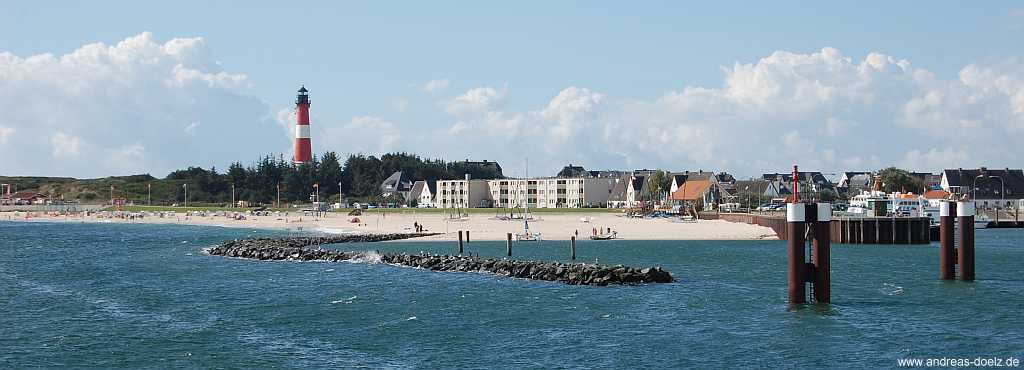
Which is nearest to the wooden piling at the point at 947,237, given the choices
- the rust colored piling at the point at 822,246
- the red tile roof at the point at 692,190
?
the rust colored piling at the point at 822,246

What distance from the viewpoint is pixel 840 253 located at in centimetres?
7931

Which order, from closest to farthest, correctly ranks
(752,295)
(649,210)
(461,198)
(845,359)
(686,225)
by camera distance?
(845,359) < (752,295) < (686,225) < (649,210) < (461,198)

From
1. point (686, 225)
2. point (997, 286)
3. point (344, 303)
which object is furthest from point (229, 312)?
point (686, 225)

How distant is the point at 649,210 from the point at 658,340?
389 ft

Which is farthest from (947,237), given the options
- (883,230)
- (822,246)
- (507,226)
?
(507,226)

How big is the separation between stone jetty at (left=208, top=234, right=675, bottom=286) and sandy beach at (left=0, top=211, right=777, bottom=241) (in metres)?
18.4

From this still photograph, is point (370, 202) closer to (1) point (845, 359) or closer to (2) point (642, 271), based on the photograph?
(2) point (642, 271)

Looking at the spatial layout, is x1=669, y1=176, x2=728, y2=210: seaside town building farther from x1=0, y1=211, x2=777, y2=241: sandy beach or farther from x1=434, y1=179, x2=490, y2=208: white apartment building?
x1=434, y1=179, x2=490, y2=208: white apartment building

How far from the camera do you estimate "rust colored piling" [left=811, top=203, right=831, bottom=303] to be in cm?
4044

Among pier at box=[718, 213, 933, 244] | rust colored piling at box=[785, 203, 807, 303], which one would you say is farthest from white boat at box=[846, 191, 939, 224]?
rust colored piling at box=[785, 203, 807, 303]

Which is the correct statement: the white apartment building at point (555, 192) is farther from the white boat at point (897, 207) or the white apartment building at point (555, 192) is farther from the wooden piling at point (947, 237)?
the wooden piling at point (947, 237)

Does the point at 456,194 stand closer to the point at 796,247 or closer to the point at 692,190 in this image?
the point at 692,190

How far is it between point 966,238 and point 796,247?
14.8 meters

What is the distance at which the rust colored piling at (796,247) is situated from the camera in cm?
4000
